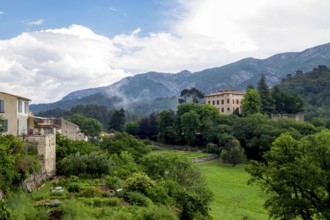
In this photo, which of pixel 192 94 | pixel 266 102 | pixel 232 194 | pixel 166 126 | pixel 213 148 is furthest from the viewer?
pixel 192 94

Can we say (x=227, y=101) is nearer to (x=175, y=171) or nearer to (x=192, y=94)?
(x=192, y=94)

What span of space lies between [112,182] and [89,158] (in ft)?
15.8

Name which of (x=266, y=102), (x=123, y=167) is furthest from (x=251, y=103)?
(x=123, y=167)

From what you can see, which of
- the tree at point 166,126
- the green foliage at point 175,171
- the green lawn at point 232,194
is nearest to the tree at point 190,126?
the tree at point 166,126

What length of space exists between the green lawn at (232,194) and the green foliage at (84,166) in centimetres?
1115

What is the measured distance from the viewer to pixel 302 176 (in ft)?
94.1

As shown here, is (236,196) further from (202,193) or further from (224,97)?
(224,97)

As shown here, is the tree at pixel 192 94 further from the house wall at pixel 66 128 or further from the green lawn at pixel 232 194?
the house wall at pixel 66 128

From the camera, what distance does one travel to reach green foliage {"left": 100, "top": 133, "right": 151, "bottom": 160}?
50.6 metres

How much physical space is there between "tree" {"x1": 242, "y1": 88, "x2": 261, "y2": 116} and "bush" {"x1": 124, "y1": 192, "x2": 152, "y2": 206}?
77.1m

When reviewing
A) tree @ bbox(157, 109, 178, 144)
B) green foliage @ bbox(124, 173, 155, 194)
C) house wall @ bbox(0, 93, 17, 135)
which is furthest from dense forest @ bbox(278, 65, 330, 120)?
house wall @ bbox(0, 93, 17, 135)

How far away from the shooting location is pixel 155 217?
2127 centimetres

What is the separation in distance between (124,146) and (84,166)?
17.6 meters

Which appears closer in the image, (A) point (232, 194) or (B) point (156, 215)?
(B) point (156, 215)
